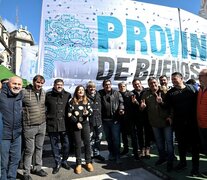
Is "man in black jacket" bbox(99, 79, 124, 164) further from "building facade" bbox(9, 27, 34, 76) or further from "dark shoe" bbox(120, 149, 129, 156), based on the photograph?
"building facade" bbox(9, 27, 34, 76)

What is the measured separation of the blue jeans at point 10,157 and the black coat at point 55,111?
2.26ft

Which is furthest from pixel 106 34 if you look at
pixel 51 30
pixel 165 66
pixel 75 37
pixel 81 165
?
Answer: pixel 81 165

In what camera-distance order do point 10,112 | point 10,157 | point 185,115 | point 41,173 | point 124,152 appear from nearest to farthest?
point 10,112 < point 10,157 < point 185,115 < point 41,173 < point 124,152

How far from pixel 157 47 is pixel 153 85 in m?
1.26

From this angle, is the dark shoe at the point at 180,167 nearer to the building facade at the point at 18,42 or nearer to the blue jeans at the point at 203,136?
the blue jeans at the point at 203,136

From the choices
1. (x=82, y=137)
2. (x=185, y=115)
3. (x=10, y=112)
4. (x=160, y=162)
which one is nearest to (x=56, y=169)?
(x=82, y=137)

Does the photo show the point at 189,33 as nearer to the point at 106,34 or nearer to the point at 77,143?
the point at 106,34

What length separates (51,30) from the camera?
182 inches

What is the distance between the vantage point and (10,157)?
3.86 metres

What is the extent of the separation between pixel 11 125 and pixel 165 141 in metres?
2.70

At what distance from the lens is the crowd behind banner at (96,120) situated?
3.85m

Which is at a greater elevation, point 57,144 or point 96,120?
point 96,120

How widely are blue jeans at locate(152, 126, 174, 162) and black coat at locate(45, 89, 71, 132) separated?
173cm

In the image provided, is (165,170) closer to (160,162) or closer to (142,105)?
(160,162)
